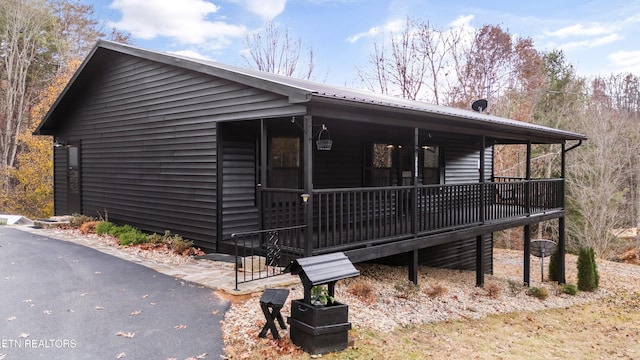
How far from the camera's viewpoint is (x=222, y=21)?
33.9m

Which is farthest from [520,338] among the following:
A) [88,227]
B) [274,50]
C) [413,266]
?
[274,50]

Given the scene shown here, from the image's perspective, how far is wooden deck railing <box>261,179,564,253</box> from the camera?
705 centimetres

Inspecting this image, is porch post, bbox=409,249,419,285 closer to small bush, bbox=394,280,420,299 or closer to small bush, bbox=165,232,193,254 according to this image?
small bush, bbox=394,280,420,299

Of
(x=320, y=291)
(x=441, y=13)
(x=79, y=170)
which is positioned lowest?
(x=320, y=291)

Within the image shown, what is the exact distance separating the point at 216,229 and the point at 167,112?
3028mm

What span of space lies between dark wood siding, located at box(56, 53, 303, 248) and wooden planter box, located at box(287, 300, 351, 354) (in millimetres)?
3086

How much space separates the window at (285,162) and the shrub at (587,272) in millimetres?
8907

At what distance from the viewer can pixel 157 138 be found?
10.2 metres

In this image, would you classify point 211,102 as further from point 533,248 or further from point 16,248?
point 533,248

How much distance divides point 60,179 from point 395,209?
11464 mm

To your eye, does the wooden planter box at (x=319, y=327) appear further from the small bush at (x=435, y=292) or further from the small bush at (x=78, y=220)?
the small bush at (x=78, y=220)

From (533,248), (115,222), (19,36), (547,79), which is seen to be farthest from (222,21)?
(533,248)

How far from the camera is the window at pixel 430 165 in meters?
13.2

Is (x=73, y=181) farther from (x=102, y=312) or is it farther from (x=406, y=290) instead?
(x=406, y=290)
